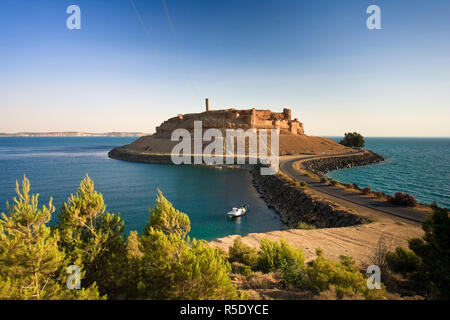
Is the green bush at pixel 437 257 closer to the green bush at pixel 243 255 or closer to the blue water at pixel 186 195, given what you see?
the green bush at pixel 243 255

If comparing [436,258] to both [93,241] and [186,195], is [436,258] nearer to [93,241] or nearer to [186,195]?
[93,241]

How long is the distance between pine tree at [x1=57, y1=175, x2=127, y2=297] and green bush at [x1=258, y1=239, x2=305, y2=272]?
19.8ft

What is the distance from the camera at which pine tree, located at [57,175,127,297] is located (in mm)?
6832

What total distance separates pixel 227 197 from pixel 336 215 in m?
15.5

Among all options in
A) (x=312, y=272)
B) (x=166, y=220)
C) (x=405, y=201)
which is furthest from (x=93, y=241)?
(x=405, y=201)

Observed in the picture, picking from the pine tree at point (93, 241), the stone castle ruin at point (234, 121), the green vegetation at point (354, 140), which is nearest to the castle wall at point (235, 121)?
the stone castle ruin at point (234, 121)

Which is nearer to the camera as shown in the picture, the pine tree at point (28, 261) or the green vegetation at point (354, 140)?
the pine tree at point (28, 261)

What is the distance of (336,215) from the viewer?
58.3 ft

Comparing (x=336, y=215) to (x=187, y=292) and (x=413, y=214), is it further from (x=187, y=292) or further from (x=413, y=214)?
(x=187, y=292)

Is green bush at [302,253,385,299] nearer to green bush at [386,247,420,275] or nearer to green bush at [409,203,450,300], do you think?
green bush at [409,203,450,300]

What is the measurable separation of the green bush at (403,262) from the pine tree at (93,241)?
10525 millimetres

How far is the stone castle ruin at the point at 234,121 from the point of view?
8119 cm

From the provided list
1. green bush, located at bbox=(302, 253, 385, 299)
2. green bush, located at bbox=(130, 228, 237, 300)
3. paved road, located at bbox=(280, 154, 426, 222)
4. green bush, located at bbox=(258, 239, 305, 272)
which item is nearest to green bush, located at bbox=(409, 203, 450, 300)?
green bush, located at bbox=(302, 253, 385, 299)
